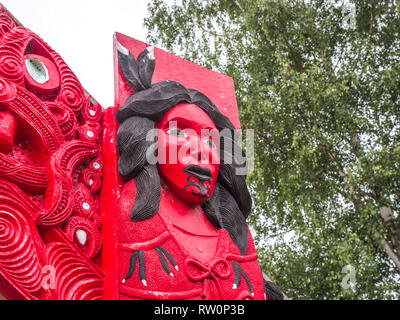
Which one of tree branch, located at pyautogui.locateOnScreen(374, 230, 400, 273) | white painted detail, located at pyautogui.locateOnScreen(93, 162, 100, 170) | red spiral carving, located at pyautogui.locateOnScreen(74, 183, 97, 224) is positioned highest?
tree branch, located at pyautogui.locateOnScreen(374, 230, 400, 273)

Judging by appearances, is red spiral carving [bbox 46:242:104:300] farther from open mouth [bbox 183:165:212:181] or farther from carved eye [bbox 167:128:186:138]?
carved eye [bbox 167:128:186:138]

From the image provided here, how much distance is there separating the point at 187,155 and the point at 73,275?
1167mm

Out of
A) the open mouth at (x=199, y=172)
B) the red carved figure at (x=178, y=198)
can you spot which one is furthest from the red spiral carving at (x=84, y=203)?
the open mouth at (x=199, y=172)

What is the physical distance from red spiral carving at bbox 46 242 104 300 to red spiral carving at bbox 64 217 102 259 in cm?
10

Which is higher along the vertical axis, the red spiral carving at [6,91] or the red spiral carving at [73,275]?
the red spiral carving at [6,91]

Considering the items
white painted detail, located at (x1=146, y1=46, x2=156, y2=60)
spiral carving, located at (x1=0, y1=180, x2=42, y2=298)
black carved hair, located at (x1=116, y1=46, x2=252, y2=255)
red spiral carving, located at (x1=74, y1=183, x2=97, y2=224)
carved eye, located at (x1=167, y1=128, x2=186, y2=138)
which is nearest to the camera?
spiral carving, located at (x1=0, y1=180, x2=42, y2=298)

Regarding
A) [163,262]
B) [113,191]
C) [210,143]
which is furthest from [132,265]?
[210,143]

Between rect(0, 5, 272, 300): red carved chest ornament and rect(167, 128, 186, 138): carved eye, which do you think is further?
rect(167, 128, 186, 138): carved eye

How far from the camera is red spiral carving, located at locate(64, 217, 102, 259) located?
10.3 ft

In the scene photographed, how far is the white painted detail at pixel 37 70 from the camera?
347 centimetres

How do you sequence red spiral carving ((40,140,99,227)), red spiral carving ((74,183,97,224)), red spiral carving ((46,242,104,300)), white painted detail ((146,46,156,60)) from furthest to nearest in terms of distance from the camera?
white painted detail ((146,46,156,60)), red spiral carving ((74,183,97,224)), red spiral carving ((40,140,99,227)), red spiral carving ((46,242,104,300))

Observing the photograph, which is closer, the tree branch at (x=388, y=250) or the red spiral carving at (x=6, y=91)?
the red spiral carving at (x=6, y=91)

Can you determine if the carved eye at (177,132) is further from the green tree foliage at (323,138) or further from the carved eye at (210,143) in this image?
the green tree foliage at (323,138)

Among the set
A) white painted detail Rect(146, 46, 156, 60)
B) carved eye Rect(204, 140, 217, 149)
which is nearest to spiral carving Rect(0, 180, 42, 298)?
carved eye Rect(204, 140, 217, 149)
